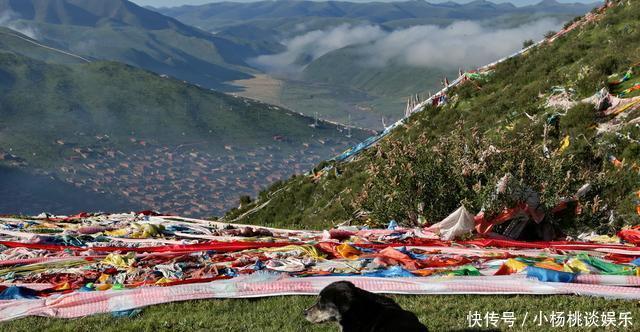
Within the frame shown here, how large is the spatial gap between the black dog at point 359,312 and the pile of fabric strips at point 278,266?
241cm

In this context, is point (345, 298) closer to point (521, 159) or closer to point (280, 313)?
point (280, 313)

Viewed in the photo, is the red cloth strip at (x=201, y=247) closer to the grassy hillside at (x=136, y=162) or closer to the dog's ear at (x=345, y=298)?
the dog's ear at (x=345, y=298)

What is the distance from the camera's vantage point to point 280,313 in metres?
8.78

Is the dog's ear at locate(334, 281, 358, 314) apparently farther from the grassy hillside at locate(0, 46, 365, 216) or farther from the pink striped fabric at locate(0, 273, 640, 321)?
the grassy hillside at locate(0, 46, 365, 216)

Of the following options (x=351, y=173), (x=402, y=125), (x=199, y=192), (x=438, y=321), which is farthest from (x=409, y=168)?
(x=199, y=192)

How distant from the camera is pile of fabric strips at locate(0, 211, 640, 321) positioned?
930cm

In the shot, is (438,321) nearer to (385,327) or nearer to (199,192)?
(385,327)

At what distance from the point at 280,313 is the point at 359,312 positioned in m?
2.28

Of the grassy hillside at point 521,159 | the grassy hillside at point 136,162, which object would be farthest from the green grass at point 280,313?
the grassy hillside at point 136,162

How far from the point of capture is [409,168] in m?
14.8

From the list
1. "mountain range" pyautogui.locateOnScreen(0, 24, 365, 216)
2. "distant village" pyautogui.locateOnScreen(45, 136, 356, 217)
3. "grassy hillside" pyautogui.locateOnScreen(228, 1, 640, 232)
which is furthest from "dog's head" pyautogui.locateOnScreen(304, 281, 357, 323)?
"distant village" pyautogui.locateOnScreen(45, 136, 356, 217)

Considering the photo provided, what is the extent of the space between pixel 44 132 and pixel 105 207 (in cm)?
6183

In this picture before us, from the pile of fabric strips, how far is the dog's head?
93.3 inches

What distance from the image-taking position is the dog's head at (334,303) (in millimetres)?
6723
